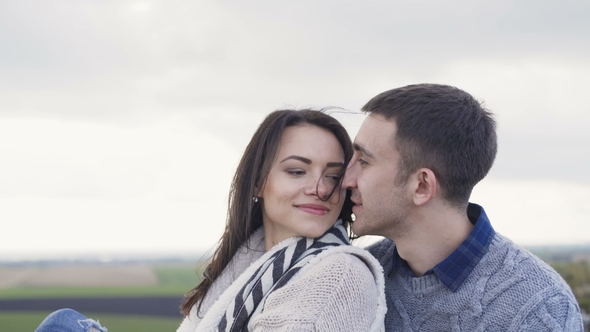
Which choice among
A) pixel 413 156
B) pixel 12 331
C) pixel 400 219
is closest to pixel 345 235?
pixel 400 219

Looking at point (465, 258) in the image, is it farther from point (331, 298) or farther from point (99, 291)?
point (99, 291)

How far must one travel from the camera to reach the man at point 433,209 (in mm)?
3463

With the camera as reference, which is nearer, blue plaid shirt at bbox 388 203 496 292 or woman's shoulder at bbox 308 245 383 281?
woman's shoulder at bbox 308 245 383 281

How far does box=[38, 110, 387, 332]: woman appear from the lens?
126 inches

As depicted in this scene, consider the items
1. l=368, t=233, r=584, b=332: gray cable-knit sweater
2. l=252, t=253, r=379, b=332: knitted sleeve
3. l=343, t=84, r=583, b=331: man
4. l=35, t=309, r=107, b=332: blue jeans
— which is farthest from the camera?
l=35, t=309, r=107, b=332: blue jeans

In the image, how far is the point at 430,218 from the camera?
3.73 meters

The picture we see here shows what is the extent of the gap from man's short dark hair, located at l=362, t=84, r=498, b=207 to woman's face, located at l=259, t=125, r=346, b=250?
0.39 meters

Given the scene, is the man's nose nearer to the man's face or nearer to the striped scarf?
the man's face

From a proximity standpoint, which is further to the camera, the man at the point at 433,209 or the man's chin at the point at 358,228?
the man's chin at the point at 358,228

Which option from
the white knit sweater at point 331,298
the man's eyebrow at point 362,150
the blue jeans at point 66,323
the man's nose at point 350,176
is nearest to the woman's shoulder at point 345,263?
the white knit sweater at point 331,298

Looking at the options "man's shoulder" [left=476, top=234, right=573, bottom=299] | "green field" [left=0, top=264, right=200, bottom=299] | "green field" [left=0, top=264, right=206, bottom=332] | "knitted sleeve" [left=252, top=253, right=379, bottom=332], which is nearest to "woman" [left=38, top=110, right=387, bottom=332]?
"knitted sleeve" [left=252, top=253, right=379, bottom=332]

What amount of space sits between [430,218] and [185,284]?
54760 mm

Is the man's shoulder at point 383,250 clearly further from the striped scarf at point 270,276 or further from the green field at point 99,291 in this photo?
the green field at point 99,291

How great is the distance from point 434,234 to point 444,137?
1.87 feet
